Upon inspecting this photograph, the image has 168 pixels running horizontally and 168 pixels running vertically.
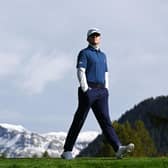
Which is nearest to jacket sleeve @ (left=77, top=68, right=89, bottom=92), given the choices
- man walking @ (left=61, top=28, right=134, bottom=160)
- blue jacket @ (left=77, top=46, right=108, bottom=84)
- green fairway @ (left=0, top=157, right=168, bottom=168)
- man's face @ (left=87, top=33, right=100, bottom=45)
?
man walking @ (left=61, top=28, right=134, bottom=160)

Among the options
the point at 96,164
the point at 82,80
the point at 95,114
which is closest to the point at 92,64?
the point at 82,80

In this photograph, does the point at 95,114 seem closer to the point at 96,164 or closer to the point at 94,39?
the point at 94,39

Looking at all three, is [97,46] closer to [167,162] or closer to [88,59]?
[88,59]

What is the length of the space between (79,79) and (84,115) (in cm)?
80

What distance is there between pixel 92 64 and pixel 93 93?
0.64m

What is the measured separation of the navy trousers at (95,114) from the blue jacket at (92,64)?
0.26 m

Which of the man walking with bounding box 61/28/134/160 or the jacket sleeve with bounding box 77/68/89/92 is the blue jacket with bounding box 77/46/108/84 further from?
the jacket sleeve with bounding box 77/68/89/92

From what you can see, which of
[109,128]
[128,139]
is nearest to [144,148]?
[128,139]

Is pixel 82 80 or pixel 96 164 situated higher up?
pixel 82 80

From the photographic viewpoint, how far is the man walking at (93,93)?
15383 millimetres

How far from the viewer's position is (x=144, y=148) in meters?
120

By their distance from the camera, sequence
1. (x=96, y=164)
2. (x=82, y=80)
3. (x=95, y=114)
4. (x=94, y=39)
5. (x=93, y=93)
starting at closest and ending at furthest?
1. (x=96, y=164)
2. (x=82, y=80)
3. (x=93, y=93)
4. (x=94, y=39)
5. (x=95, y=114)

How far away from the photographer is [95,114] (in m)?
15.7

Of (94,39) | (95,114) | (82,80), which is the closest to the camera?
(82,80)
